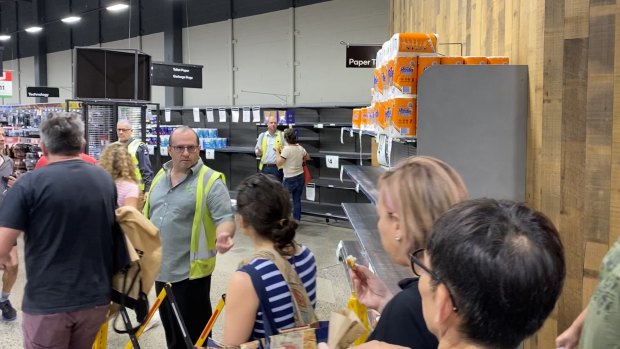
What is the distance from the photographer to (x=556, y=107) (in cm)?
A: 216

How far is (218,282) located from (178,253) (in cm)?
274

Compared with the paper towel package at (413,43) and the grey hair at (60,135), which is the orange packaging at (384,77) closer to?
the paper towel package at (413,43)

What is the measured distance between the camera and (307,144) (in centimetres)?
945

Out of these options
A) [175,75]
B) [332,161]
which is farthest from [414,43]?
[175,75]

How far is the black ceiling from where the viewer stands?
11664 millimetres

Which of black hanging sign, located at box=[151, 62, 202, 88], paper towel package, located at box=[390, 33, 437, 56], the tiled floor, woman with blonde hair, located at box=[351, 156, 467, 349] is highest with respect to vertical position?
black hanging sign, located at box=[151, 62, 202, 88]

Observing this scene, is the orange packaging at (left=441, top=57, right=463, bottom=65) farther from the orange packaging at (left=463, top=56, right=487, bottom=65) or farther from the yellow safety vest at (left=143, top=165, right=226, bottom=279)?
the yellow safety vest at (left=143, top=165, right=226, bottom=279)

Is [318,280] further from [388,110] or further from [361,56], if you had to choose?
[388,110]

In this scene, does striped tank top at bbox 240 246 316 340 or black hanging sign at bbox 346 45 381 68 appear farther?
black hanging sign at bbox 346 45 381 68

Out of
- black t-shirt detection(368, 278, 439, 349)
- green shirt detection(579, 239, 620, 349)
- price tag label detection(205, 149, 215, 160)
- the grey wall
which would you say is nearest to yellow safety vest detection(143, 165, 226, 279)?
black t-shirt detection(368, 278, 439, 349)

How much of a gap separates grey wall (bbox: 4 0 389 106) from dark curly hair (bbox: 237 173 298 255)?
24.5ft

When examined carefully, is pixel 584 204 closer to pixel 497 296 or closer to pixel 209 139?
pixel 497 296

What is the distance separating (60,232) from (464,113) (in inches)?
75.0

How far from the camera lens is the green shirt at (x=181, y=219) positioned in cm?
295
